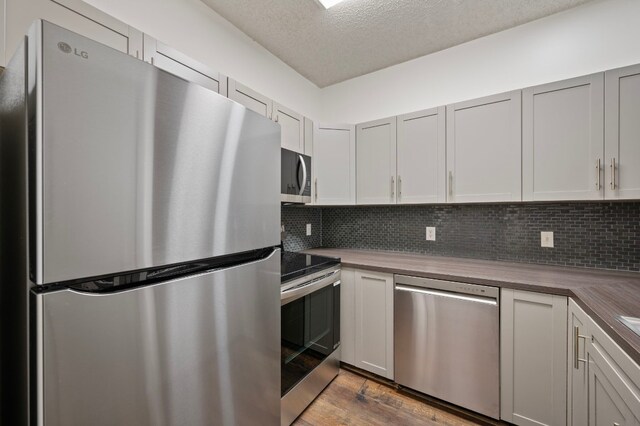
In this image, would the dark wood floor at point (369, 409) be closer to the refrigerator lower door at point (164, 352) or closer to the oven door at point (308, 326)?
the oven door at point (308, 326)

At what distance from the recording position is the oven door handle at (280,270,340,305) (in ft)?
4.83

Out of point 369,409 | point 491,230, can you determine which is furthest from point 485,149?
point 369,409

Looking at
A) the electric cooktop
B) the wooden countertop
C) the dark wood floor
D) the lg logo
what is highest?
the lg logo

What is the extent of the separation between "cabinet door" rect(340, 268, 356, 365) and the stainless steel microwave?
2.32 feet

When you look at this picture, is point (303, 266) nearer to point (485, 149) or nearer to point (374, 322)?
point (374, 322)

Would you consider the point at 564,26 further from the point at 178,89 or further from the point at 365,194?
the point at 178,89

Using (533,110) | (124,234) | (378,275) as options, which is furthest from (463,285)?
(124,234)

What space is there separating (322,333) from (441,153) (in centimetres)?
165

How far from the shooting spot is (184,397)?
83 centimetres

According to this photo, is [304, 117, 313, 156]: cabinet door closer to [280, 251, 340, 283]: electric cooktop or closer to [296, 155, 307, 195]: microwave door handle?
[296, 155, 307, 195]: microwave door handle

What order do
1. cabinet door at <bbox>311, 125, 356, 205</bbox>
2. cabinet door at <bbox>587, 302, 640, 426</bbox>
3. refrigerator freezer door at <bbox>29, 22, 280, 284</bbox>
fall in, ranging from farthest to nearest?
cabinet door at <bbox>311, 125, 356, 205</bbox> < cabinet door at <bbox>587, 302, 640, 426</bbox> < refrigerator freezer door at <bbox>29, 22, 280, 284</bbox>

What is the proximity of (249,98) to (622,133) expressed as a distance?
2266 mm

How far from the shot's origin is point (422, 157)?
219 cm

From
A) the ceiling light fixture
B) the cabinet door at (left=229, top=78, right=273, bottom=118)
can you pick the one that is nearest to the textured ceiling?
the ceiling light fixture
